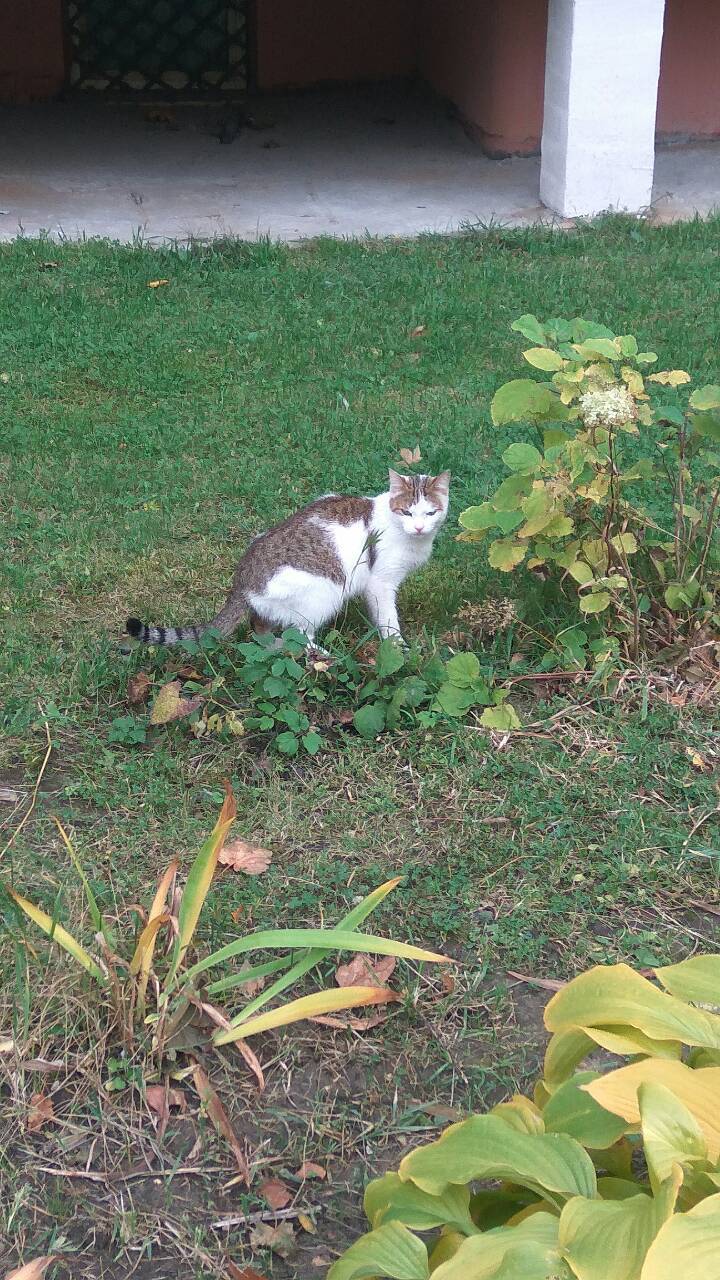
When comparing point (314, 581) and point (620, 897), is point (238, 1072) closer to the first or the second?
point (620, 897)

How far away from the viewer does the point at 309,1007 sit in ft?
7.38

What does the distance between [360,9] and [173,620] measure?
7.96 m

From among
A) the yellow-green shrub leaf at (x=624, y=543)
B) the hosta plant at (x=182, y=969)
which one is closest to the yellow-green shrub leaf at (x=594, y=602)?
the yellow-green shrub leaf at (x=624, y=543)

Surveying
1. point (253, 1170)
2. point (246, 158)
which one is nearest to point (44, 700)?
point (253, 1170)

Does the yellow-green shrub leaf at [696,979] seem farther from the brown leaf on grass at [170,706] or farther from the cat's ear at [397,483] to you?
the cat's ear at [397,483]

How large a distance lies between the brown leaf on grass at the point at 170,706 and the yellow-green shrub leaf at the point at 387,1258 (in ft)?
5.84

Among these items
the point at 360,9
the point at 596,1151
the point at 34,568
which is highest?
the point at 360,9

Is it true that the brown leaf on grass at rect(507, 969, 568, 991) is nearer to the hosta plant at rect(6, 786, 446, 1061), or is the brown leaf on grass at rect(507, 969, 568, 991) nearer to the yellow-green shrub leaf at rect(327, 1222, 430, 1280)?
the hosta plant at rect(6, 786, 446, 1061)

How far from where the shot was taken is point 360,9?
10.1 m

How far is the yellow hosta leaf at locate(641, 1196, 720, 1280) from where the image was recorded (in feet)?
4.81

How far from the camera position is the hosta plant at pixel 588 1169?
158 centimetres

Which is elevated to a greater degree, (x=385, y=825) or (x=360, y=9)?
(x=360, y=9)

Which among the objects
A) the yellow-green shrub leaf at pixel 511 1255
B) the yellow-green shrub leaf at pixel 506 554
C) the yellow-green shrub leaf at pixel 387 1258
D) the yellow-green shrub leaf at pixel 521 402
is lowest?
the yellow-green shrub leaf at pixel 387 1258

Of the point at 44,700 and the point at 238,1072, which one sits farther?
the point at 44,700
